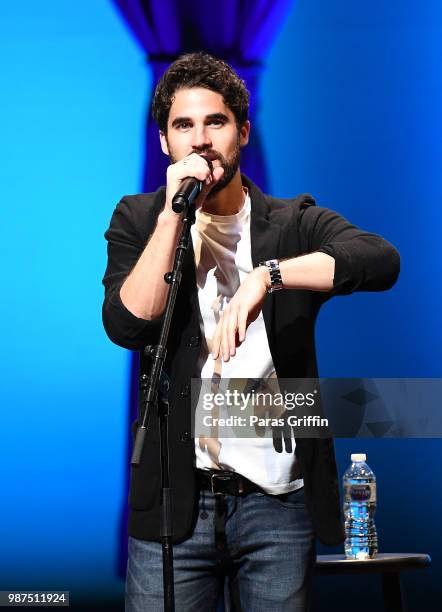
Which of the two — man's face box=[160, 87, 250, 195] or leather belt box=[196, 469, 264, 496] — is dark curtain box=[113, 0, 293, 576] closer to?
man's face box=[160, 87, 250, 195]

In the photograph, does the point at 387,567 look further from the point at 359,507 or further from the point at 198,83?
the point at 198,83

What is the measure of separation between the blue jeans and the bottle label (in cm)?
140

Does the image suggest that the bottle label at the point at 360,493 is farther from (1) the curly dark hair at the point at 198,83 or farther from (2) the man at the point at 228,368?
(1) the curly dark hair at the point at 198,83

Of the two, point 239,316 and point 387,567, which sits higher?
point 239,316

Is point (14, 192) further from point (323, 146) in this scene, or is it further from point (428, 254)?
point (428, 254)

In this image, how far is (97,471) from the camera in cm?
320

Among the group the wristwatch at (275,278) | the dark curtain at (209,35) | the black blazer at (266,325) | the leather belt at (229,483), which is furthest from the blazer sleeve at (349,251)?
the dark curtain at (209,35)

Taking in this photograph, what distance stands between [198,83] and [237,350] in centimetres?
58

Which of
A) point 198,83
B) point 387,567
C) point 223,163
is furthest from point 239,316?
point 387,567

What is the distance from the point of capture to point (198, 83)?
199cm

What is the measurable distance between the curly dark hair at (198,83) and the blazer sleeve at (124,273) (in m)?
0.22

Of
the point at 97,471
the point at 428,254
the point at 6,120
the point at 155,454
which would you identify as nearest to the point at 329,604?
the point at 97,471

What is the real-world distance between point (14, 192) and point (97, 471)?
1002 millimetres

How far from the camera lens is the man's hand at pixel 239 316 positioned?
1.55 meters
